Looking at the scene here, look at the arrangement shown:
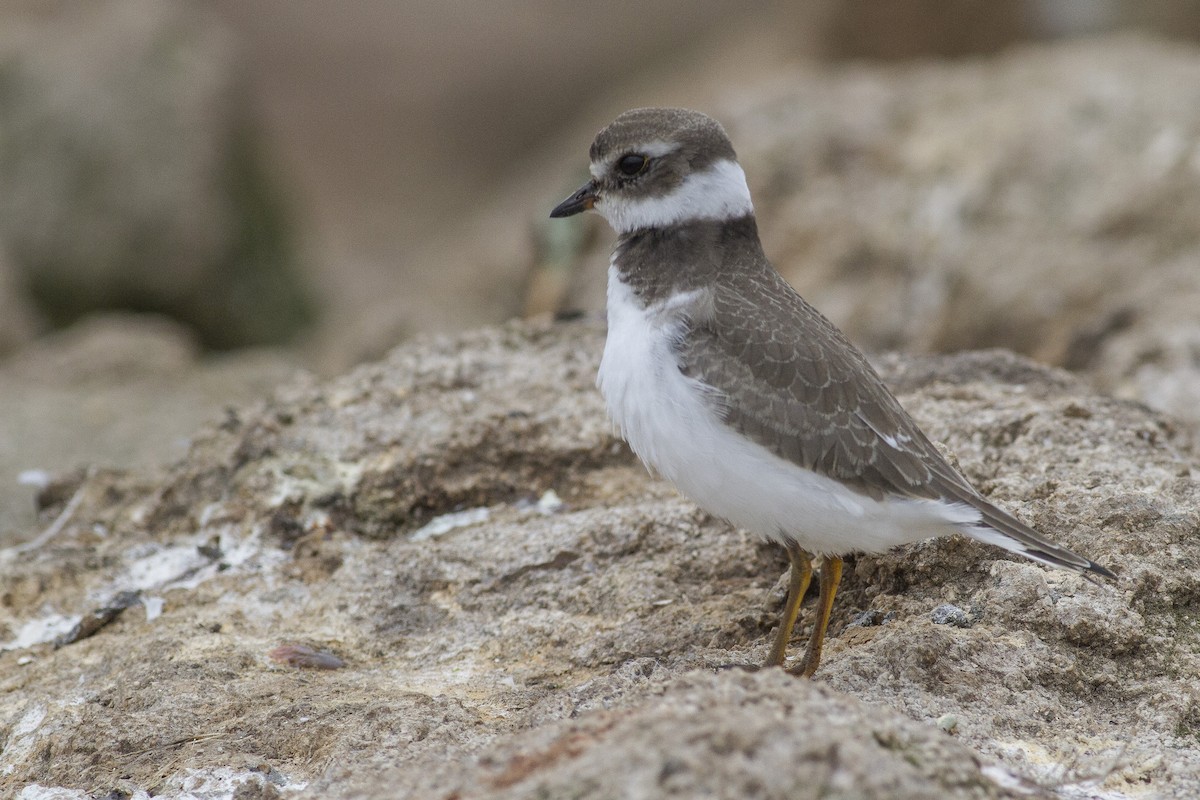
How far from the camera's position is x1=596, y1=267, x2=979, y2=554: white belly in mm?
4809

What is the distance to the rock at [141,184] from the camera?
14328 millimetres

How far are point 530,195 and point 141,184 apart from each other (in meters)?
6.00

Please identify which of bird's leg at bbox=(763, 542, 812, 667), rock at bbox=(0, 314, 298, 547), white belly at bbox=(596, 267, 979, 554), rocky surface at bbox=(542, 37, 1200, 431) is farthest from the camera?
rocky surface at bbox=(542, 37, 1200, 431)

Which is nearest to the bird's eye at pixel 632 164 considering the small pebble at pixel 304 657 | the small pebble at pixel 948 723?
the small pebble at pixel 304 657

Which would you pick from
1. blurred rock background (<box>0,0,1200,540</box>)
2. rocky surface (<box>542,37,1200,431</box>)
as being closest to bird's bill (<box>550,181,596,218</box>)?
blurred rock background (<box>0,0,1200,540</box>)

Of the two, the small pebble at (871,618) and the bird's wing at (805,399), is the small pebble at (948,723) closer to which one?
the small pebble at (871,618)

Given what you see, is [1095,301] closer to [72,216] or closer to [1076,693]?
[1076,693]

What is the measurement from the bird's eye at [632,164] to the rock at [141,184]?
10.1 meters

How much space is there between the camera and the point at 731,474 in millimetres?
4887

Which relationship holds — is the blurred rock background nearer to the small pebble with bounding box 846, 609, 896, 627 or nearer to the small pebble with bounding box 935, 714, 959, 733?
the small pebble with bounding box 846, 609, 896, 627

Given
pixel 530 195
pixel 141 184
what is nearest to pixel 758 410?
pixel 141 184

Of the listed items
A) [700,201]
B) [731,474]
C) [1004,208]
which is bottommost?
[731,474]

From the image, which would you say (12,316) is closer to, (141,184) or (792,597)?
(141,184)

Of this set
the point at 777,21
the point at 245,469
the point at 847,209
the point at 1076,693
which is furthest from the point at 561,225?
the point at 777,21
